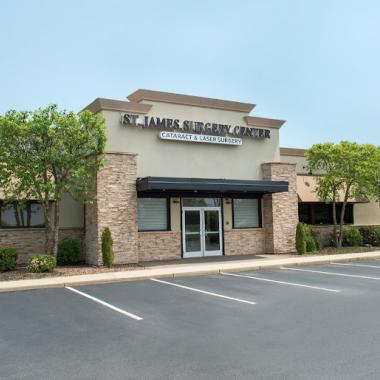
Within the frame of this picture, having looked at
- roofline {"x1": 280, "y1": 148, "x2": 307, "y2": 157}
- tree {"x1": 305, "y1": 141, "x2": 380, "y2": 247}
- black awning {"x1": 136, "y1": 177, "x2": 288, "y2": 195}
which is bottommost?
black awning {"x1": 136, "y1": 177, "x2": 288, "y2": 195}

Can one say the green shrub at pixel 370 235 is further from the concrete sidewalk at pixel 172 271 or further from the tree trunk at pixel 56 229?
the tree trunk at pixel 56 229

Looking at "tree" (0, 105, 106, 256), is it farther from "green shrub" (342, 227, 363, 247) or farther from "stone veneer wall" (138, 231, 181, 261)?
"green shrub" (342, 227, 363, 247)

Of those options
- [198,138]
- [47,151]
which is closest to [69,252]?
[47,151]

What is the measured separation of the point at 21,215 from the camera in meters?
18.7

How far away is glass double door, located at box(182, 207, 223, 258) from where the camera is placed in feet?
68.3

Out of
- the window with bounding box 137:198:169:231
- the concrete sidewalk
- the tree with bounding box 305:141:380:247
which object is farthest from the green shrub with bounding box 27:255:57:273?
the tree with bounding box 305:141:380:247

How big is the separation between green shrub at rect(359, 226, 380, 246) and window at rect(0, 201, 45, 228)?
672 inches

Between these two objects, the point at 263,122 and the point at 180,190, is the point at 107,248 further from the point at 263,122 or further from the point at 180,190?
the point at 263,122

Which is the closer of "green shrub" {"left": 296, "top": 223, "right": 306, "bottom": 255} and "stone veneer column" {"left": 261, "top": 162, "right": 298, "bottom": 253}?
"green shrub" {"left": 296, "top": 223, "right": 306, "bottom": 255}

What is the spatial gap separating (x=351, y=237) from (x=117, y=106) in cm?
1427

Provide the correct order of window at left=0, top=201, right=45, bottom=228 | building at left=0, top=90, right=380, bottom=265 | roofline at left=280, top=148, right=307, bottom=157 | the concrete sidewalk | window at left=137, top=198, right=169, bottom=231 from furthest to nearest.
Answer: roofline at left=280, top=148, right=307, bottom=157, window at left=137, top=198, right=169, bottom=231, building at left=0, top=90, right=380, bottom=265, window at left=0, top=201, right=45, bottom=228, the concrete sidewalk

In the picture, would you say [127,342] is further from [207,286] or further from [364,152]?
[364,152]

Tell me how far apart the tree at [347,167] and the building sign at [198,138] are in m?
4.53

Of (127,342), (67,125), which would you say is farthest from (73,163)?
(127,342)
